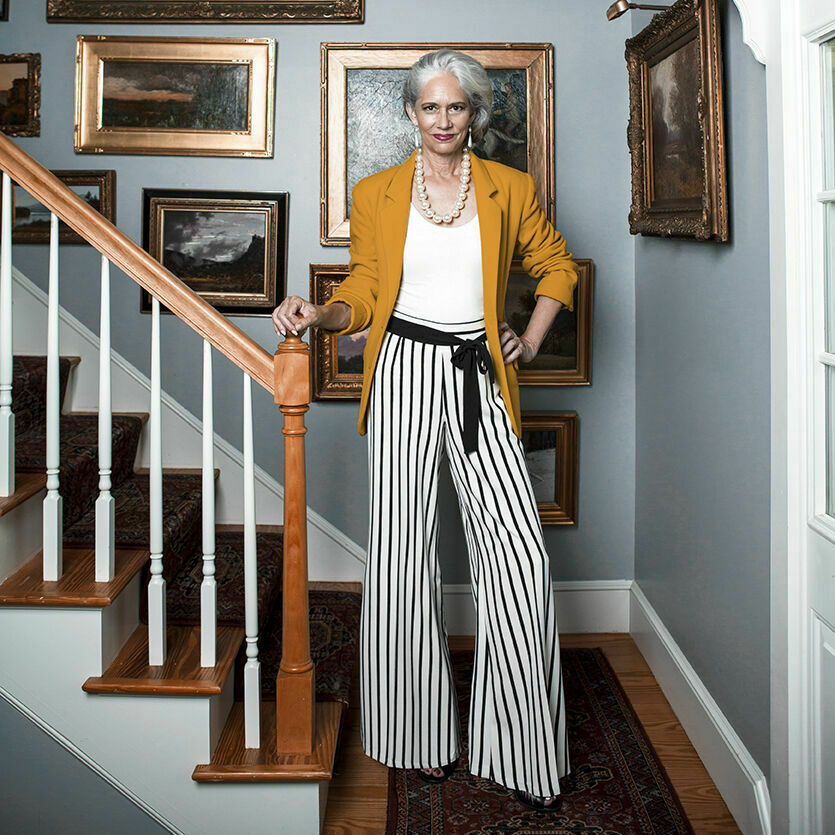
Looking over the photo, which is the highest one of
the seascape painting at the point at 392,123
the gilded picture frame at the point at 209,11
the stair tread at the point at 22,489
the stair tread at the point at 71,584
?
the gilded picture frame at the point at 209,11

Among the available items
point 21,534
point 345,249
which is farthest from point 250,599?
point 345,249

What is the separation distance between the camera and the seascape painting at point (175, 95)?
3.36 metres

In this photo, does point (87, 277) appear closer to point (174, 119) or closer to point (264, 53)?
point (174, 119)

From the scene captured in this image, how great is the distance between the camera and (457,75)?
7.68 feet

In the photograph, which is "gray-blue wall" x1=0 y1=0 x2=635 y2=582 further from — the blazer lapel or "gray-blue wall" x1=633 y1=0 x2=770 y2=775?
the blazer lapel

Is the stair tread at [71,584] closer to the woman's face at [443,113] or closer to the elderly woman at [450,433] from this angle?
the elderly woman at [450,433]

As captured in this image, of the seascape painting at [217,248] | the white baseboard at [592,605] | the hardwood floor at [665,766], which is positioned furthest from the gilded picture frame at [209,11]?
the hardwood floor at [665,766]

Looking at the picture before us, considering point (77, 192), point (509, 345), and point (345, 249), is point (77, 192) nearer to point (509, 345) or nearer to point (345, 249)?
point (345, 249)

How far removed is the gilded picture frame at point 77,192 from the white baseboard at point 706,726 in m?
2.40

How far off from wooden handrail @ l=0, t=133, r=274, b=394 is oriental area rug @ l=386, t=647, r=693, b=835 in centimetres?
116

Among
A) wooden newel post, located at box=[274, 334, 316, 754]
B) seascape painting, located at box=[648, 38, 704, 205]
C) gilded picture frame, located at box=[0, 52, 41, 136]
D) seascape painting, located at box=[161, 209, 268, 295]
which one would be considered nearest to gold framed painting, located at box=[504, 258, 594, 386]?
seascape painting, located at box=[648, 38, 704, 205]

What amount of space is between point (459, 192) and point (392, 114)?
1.08 meters

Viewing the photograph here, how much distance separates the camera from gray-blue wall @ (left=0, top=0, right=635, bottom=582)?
3.37 metres

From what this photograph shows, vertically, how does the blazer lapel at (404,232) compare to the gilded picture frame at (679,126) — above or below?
below
